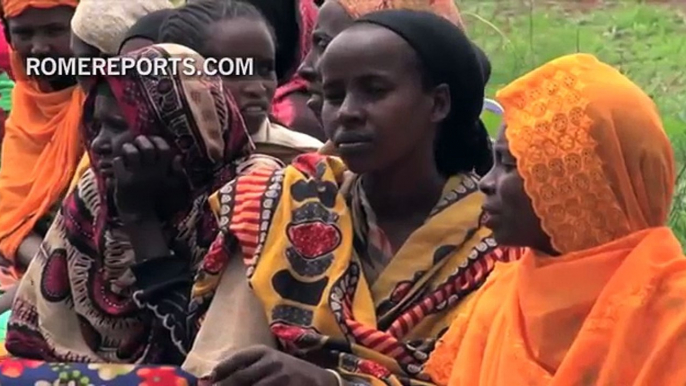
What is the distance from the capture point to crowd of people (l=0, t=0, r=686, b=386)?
265cm

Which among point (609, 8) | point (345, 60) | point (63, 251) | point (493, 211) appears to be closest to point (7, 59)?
point (63, 251)

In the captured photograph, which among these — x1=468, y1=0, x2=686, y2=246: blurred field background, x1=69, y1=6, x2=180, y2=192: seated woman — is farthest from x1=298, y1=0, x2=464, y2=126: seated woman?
x1=468, y1=0, x2=686, y2=246: blurred field background

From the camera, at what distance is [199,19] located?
3680mm

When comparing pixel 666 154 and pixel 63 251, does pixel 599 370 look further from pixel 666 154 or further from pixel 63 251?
pixel 63 251

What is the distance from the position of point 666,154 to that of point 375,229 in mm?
613

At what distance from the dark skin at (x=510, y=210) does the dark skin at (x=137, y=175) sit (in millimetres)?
753

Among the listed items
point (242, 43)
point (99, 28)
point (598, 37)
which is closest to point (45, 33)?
point (99, 28)

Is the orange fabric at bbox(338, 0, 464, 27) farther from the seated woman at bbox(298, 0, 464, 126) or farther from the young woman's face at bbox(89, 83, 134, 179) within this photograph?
the young woman's face at bbox(89, 83, 134, 179)

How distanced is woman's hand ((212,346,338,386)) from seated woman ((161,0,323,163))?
94 cm

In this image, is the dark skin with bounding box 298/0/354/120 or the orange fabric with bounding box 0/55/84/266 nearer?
the dark skin with bounding box 298/0/354/120

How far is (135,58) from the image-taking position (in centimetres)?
327

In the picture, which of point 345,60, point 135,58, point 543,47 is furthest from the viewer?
point 543,47

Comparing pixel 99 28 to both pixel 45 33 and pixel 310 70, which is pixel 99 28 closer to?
pixel 45 33

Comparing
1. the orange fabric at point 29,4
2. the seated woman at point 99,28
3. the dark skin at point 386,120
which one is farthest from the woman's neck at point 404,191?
the orange fabric at point 29,4
